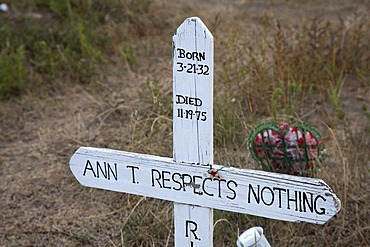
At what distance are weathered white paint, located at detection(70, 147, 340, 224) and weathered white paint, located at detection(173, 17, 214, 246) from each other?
2.0 inches

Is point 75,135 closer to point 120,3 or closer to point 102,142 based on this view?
point 102,142

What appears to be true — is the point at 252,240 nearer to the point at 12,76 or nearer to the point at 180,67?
the point at 180,67

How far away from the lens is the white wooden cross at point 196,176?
2291 mm

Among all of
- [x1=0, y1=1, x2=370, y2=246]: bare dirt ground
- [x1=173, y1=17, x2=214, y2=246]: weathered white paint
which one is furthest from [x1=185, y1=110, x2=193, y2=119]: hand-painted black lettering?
[x1=0, y1=1, x2=370, y2=246]: bare dirt ground

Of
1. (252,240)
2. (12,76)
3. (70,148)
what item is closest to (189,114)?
(252,240)

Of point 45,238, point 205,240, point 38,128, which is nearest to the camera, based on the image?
point 205,240

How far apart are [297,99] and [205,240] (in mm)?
2156

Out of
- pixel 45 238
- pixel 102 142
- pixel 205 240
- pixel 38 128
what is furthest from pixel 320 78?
pixel 205 240

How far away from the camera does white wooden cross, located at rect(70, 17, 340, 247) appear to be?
7.52 ft

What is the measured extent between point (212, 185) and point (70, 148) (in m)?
2.08

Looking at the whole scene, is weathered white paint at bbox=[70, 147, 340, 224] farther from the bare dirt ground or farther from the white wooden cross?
the bare dirt ground

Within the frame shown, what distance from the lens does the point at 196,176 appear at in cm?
245

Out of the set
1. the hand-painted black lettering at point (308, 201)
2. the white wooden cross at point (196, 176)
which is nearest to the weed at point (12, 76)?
the white wooden cross at point (196, 176)

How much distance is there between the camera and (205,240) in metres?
2.52
